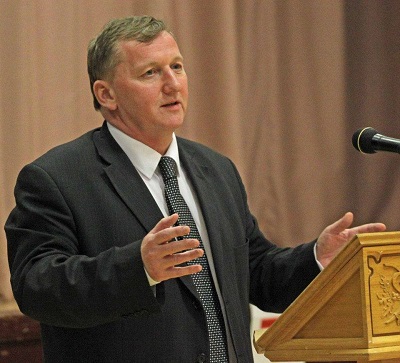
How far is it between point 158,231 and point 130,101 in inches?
28.3

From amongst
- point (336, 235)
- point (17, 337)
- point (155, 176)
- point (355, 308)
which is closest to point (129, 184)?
point (155, 176)

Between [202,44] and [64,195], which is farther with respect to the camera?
[202,44]

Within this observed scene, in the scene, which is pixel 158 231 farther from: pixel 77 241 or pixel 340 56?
pixel 340 56

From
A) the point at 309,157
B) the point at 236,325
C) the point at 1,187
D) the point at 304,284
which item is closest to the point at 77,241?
the point at 236,325

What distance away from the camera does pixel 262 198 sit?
4473 mm

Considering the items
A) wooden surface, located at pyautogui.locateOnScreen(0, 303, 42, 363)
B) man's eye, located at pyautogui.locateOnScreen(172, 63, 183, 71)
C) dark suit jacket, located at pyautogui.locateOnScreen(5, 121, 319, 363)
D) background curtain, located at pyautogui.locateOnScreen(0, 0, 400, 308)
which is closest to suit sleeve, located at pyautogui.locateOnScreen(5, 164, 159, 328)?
dark suit jacket, located at pyautogui.locateOnScreen(5, 121, 319, 363)

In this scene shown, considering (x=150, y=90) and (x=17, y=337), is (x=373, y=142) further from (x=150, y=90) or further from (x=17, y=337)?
(x=17, y=337)

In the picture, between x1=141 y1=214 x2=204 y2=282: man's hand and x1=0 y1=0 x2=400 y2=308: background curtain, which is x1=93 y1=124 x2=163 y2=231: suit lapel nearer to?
x1=141 y1=214 x2=204 y2=282: man's hand

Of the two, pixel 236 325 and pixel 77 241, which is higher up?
pixel 77 241

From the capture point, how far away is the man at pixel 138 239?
7.73ft

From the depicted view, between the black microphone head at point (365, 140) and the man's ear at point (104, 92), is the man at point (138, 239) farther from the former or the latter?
the black microphone head at point (365, 140)

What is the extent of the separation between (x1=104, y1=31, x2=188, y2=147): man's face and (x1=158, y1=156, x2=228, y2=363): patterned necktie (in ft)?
0.42

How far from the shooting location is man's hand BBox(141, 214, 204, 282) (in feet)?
6.93

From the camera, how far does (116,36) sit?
2.79 metres
